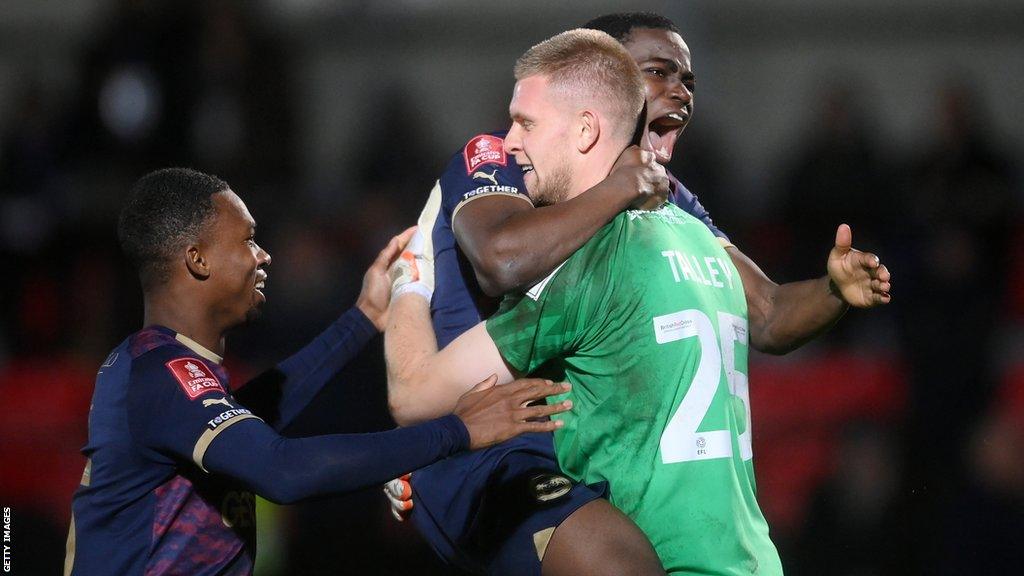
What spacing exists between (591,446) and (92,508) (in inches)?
63.8

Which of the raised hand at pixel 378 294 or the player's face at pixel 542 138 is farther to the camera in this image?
the raised hand at pixel 378 294

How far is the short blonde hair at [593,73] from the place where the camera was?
3.90 meters

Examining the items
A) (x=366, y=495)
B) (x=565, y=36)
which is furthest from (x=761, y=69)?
→ (x=565, y=36)

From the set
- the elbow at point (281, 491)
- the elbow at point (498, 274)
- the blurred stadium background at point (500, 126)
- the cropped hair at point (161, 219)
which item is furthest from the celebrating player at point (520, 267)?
the blurred stadium background at point (500, 126)

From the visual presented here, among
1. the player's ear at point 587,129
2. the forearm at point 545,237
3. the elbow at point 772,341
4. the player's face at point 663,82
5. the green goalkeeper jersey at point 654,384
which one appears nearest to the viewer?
the green goalkeeper jersey at point 654,384

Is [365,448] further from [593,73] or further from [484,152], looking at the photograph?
[593,73]

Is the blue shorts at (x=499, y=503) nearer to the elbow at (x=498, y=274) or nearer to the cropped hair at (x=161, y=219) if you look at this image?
the elbow at (x=498, y=274)

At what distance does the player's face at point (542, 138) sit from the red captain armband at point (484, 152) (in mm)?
194

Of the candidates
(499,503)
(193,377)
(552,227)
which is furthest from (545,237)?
(193,377)

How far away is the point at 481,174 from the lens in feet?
13.6

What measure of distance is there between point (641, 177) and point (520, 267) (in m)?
0.47

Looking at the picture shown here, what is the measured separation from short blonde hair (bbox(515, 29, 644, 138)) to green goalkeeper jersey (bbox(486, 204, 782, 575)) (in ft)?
1.34

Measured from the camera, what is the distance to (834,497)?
7820 millimetres

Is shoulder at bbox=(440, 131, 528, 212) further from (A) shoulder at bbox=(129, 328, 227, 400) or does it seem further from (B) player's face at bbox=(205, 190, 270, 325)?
(A) shoulder at bbox=(129, 328, 227, 400)
